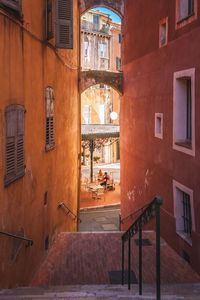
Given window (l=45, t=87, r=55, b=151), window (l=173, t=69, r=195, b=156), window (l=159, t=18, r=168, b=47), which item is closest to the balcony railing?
window (l=159, t=18, r=168, b=47)

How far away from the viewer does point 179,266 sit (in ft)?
25.9

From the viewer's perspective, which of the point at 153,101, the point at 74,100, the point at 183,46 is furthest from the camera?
the point at 74,100

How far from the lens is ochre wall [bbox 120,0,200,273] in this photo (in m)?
7.87

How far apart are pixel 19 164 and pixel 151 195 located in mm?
5966

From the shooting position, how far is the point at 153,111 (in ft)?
35.4

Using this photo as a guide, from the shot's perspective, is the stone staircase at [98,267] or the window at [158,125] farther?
the window at [158,125]

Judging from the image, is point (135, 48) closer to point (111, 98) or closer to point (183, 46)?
point (183, 46)

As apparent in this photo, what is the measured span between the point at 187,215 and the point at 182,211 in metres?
0.23

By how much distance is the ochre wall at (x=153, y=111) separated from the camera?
7.87 meters

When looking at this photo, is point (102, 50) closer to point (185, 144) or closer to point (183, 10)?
point (183, 10)

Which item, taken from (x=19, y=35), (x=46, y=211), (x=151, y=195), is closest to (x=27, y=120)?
(x=19, y=35)

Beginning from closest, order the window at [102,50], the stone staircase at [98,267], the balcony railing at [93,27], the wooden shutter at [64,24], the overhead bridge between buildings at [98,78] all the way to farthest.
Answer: the stone staircase at [98,267]
the wooden shutter at [64,24]
the overhead bridge between buildings at [98,78]
the balcony railing at [93,27]
the window at [102,50]

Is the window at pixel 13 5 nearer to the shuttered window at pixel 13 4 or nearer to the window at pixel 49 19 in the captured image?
the shuttered window at pixel 13 4

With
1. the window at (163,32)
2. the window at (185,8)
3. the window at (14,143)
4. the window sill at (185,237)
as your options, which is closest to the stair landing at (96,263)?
the window sill at (185,237)
